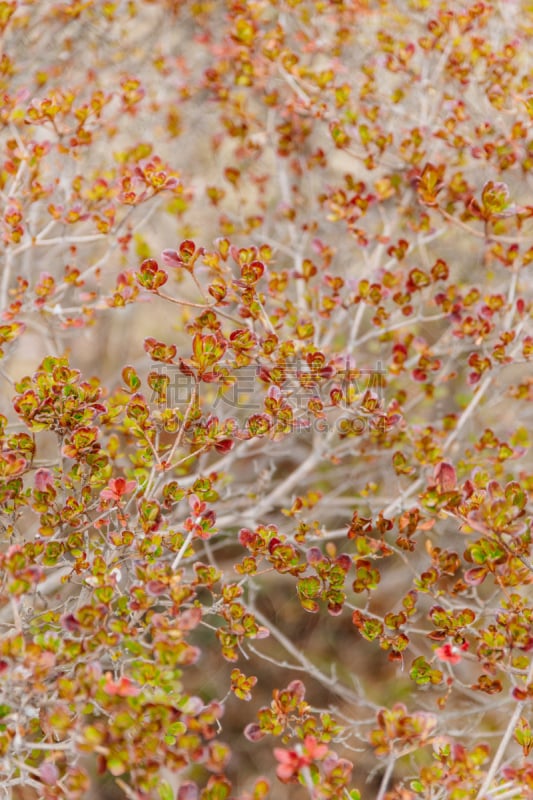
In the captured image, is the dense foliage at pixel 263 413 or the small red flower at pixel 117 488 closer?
the dense foliage at pixel 263 413

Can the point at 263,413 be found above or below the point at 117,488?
above

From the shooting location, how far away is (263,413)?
1.68 metres

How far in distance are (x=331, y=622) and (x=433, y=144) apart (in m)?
2.68

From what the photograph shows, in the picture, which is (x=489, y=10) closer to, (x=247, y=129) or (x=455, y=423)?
(x=247, y=129)

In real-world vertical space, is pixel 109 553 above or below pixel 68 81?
below

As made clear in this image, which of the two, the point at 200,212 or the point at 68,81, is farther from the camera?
the point at 200,212

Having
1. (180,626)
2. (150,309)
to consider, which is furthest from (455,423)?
(150,309)

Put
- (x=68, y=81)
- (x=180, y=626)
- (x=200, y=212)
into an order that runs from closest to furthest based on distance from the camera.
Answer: (x=180, y=626) < (x=68, y=81) < (x=200, y=212)

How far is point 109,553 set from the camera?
1697 millimetres

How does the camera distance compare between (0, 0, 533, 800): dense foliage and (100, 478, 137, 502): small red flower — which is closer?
(0, 0, 533, 800): dense foliage

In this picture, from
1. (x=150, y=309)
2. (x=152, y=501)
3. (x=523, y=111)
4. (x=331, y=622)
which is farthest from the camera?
(x=150, y=309)

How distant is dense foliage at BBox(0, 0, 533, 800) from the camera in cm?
139

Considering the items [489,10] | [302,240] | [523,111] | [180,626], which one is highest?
[489,10]

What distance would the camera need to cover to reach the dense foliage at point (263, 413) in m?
1.39
